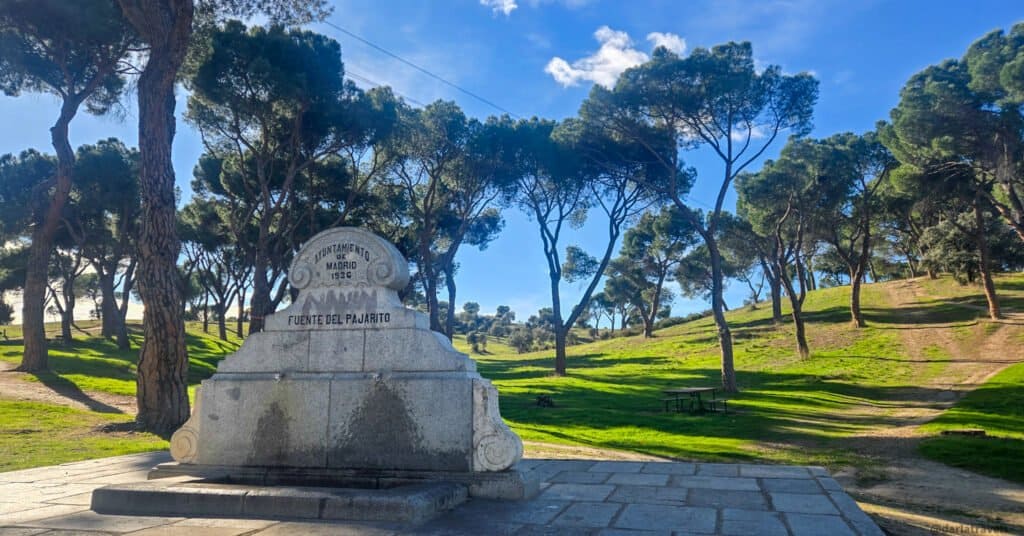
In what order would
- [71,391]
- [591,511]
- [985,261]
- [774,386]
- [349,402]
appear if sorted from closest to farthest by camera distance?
[591,511] → [349,402] → [71,391] → [774,386] → [985,261]

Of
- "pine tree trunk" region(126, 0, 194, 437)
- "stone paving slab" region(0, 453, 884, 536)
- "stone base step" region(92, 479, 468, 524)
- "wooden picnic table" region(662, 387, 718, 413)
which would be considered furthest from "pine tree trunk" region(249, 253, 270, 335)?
"stone base step" region(92, 479, 468, 524)

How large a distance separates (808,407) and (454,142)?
55.8 feet

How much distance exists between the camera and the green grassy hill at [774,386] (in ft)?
37.6

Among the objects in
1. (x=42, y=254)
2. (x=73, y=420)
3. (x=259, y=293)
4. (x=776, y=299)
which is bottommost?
(x=73, y=420)

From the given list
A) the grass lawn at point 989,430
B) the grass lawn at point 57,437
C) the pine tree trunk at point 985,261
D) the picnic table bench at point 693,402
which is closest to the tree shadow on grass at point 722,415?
the picnic table bench at point 693,402

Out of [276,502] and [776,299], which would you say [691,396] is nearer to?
[276,502]

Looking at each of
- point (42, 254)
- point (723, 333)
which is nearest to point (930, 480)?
point (723, 333)

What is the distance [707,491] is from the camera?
18.4 feet

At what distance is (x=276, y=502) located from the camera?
15.4ft

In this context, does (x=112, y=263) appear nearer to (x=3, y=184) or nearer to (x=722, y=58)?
(x=3, y=184)

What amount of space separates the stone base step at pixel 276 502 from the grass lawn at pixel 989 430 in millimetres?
7871

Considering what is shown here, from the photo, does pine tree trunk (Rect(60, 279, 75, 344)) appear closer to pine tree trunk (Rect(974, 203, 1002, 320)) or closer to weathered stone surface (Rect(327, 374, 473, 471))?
weathered stone surface (Rect(327, 374, 473, 471))

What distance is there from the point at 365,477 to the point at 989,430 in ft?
41.0

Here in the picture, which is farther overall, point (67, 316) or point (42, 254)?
point (67, 316)
